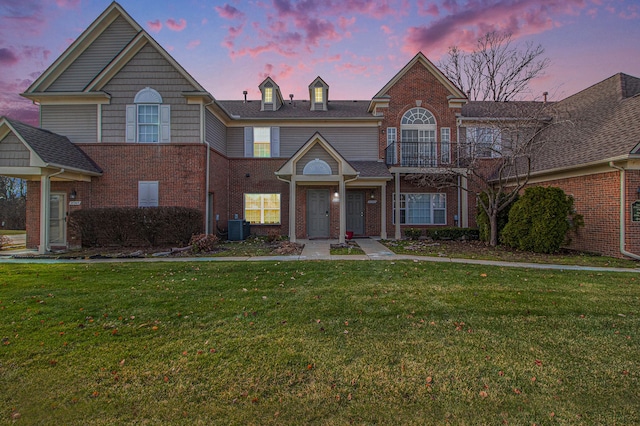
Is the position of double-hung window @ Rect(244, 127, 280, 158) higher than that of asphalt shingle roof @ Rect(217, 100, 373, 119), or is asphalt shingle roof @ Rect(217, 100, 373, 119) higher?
asphalt shingle roof @ Rect(217, 100, 373, 119)

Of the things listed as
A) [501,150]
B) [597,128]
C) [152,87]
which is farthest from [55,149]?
[597,128]

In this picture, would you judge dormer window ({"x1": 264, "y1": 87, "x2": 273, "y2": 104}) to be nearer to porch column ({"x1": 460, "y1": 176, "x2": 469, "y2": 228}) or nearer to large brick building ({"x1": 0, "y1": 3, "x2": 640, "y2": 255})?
large brick building ({"x1": 0, "y1": 3, "x2": 640, "y2": 255})

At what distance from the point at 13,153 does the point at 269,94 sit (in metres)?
11.2

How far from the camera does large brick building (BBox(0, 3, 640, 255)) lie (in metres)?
11.0

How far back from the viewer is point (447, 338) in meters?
3.80

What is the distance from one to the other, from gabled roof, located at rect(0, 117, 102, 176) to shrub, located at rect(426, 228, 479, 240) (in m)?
15.1

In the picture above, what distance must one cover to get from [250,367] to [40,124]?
16.4 meters

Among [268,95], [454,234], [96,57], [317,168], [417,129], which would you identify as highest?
[96,57]

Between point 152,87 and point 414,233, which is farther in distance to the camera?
point 414,233

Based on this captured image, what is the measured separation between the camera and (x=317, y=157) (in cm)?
1321

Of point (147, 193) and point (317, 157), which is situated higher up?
point (317, 157)

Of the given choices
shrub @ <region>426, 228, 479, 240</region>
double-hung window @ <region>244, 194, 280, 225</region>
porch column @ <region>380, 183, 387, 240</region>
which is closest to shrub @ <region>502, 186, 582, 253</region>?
shrub @ <region>426, 228, 479, 240</region>

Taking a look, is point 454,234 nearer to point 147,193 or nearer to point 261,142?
point 261,142

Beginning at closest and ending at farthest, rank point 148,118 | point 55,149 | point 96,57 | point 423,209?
1. point 55,149
2. point 148,118
3. point 96,57
4. point 423,209
